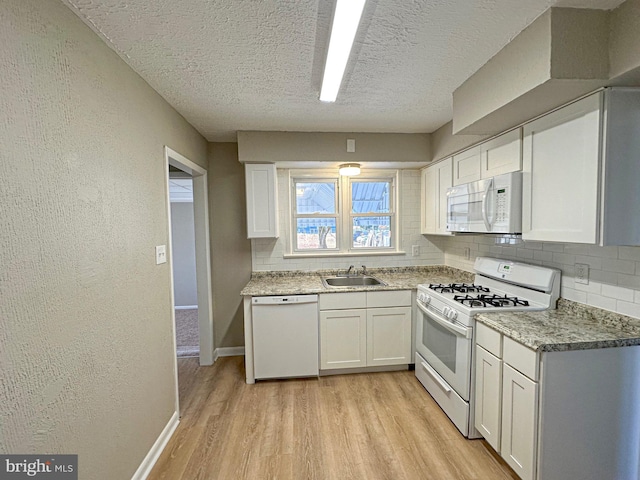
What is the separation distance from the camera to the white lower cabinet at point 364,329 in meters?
2.85

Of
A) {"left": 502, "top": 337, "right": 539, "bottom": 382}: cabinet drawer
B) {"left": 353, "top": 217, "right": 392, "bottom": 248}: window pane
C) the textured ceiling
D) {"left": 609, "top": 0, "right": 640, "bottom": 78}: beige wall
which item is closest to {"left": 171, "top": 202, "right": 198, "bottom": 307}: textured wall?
{"left": 353, "top": 217, "right": 392, "bottom": 248}: window pane

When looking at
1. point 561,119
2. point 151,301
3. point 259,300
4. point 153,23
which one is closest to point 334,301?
point 259,300

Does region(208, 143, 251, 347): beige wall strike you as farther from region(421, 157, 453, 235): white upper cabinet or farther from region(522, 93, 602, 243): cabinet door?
region(522, 93, 602, 243): cabinet door

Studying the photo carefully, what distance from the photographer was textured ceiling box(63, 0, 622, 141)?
1.27 meters

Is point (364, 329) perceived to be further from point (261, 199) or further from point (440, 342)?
point (261, 199)

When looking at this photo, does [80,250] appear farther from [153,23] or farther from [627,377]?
[627,377]

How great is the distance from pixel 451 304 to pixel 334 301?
108cm

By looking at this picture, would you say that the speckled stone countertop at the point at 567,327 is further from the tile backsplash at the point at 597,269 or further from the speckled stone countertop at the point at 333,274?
the speckled stone countertop at the point at 333,274

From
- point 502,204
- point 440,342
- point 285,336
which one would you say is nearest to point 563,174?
point 502,204

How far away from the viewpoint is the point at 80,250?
1.26 metres

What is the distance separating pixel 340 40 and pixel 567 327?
200 cm

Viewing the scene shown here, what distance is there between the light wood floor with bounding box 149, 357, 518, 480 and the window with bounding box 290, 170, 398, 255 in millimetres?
1492

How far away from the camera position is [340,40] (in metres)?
1.38

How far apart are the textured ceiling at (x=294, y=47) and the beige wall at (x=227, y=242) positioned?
91 centimetres
